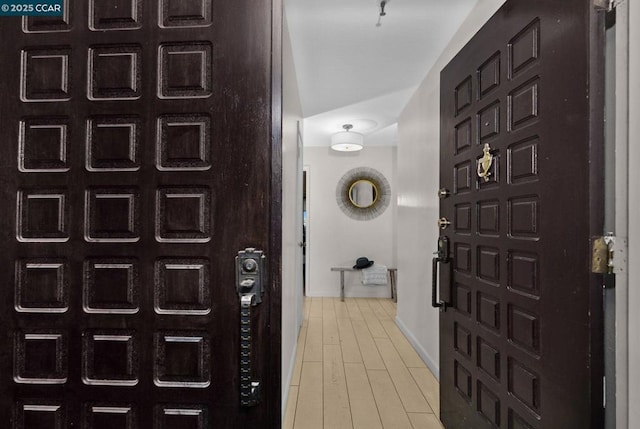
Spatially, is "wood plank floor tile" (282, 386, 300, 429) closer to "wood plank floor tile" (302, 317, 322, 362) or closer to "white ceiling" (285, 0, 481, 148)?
"wood plank floor tile" (302, 317, 322, 362)

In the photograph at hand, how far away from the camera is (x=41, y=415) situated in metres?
0.93

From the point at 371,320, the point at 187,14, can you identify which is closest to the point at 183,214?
the point at 187,14

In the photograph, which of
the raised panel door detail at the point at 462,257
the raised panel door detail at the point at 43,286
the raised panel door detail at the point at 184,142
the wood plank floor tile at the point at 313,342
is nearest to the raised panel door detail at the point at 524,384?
the raised panel door detail at the point at 462,257

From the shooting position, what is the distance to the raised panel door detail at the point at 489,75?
52.3 inches

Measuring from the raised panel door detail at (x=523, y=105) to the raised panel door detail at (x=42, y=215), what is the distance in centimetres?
156

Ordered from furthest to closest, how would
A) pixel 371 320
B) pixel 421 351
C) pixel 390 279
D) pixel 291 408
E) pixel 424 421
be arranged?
pixel 390 279
pixel 371 320
pixel 421 351
pixel 291 408
pixel 424 421

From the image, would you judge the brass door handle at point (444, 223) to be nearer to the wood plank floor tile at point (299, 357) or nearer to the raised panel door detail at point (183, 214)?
the raised panel door detail at point (183, 214)

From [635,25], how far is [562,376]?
1040 millimetres

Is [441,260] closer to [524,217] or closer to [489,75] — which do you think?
[524,217]

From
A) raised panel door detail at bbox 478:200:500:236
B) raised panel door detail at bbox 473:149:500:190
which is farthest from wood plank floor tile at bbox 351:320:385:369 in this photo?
raised panel door detail at bbox 473:149:500:190

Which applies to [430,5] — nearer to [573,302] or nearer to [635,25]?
[635,25]

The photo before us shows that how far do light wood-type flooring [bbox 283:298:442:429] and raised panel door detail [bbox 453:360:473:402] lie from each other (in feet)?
1.54

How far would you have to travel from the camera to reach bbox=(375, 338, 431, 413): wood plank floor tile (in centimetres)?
209

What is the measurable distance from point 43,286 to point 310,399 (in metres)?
1.79
